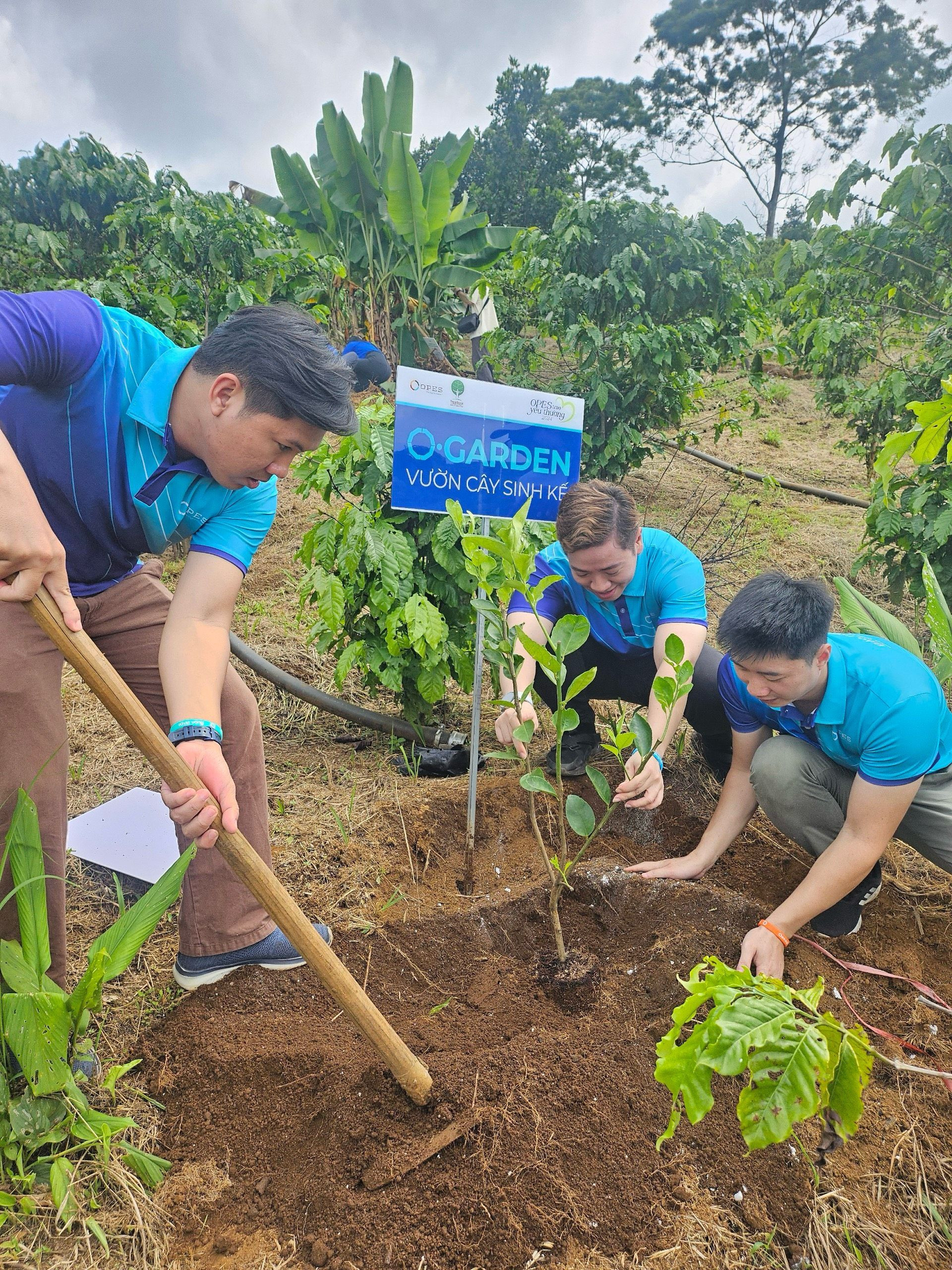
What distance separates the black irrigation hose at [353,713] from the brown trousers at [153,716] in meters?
1.19

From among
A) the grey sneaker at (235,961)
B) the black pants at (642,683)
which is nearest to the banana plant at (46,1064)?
the grey sneaker at (235,961)

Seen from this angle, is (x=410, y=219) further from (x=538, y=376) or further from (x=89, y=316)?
(x=89, y=316)

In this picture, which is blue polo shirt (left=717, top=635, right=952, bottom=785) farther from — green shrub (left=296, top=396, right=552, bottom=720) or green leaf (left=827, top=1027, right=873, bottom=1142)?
green shrub (left=296, top=396, right=552, bottom=720)

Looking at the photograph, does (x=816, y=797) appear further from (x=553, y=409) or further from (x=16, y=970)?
(x=16, y=970)

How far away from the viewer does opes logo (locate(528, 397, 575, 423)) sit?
2531 millimetres

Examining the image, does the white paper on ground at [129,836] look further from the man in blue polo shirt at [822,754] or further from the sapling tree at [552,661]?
the man in blue polo shirt at [822,754]

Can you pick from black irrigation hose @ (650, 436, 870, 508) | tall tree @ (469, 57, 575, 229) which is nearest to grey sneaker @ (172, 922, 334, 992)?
black irrigation hose @ (650, 436, 870, 508)

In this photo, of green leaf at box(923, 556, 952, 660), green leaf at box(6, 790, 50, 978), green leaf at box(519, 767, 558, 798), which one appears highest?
green leaf at box(923, 556, 952, 660)

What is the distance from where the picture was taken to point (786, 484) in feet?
23.9

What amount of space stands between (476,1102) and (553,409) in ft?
6.55

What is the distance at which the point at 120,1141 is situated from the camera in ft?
4.84

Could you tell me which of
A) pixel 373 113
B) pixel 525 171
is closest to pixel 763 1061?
pixel 373 113

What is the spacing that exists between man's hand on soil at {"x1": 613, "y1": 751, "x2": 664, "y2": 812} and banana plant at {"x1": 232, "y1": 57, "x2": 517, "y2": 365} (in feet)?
18.7

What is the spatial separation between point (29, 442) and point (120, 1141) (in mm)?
1412
